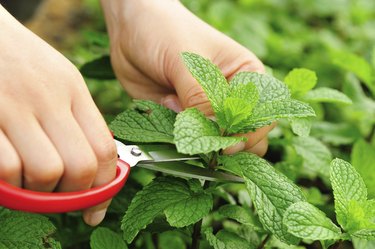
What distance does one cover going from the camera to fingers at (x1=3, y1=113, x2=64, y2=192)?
84 cm

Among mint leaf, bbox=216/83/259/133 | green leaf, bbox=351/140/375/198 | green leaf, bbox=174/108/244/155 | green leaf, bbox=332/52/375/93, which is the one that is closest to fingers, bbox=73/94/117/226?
green leaf, bbox=174/108/244/155

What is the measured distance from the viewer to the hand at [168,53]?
1187 millimetres

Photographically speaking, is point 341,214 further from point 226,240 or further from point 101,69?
point 101,69

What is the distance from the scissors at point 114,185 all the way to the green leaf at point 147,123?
0.03 meters

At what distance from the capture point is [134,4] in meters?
1.39

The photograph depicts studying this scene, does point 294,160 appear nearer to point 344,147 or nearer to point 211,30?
point 211,30

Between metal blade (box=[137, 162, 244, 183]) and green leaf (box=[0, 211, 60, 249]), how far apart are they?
0.68 feet

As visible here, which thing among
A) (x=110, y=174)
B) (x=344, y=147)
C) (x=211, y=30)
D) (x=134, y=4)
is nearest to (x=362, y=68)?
(x=344, y=147)

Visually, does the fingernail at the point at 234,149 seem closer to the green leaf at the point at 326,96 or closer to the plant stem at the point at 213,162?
the plant stem at the point at 213,162

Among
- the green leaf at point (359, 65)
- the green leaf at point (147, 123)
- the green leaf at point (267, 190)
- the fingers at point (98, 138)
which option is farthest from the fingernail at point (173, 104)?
the green leaf at point (359, 65)

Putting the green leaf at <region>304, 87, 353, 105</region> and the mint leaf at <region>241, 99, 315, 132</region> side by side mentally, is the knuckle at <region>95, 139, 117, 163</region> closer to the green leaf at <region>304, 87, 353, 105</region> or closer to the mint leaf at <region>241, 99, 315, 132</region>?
the mint leaf at <region>241, 99, 315, 132</region>

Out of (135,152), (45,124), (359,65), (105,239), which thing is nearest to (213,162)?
(135,152)

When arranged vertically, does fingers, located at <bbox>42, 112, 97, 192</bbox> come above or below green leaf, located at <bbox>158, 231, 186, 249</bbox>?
above

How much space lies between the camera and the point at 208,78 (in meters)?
1.04
